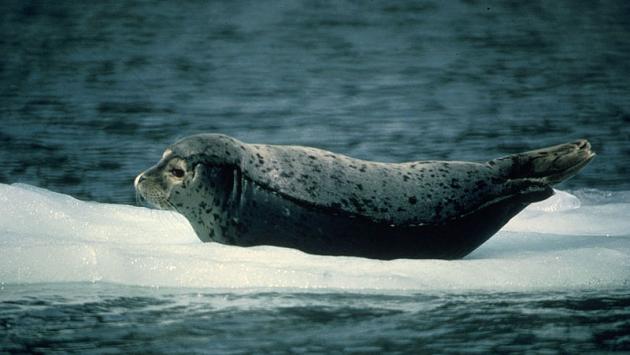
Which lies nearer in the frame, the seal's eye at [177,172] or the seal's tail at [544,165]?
the seal's eye at [177,172]

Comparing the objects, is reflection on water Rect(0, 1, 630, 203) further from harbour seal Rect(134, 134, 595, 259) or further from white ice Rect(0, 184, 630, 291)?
harbour seal Rect(134, 134, 595, 259)

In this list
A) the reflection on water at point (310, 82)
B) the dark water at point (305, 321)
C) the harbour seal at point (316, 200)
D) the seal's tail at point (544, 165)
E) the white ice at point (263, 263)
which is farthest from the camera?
the reflection on water at point (310, 82)

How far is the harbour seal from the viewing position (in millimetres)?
5637

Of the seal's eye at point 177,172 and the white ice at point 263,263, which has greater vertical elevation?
the seal's eye at point 177,172

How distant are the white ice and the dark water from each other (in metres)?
0.12

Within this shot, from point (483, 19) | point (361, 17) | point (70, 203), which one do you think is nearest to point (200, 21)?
point (361, 17)

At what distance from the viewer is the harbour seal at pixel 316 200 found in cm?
564

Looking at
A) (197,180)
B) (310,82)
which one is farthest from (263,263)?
(310,82)

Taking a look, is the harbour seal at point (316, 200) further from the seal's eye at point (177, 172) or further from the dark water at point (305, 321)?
the dark water at point (305, 321)

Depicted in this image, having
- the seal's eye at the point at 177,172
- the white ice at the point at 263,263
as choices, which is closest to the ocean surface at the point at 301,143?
the white ice at the point at 263,263

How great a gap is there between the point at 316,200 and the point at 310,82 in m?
9.20

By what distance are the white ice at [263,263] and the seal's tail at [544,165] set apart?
0.30 m

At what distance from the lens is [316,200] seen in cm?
562

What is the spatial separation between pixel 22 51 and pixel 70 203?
10.3 metres
